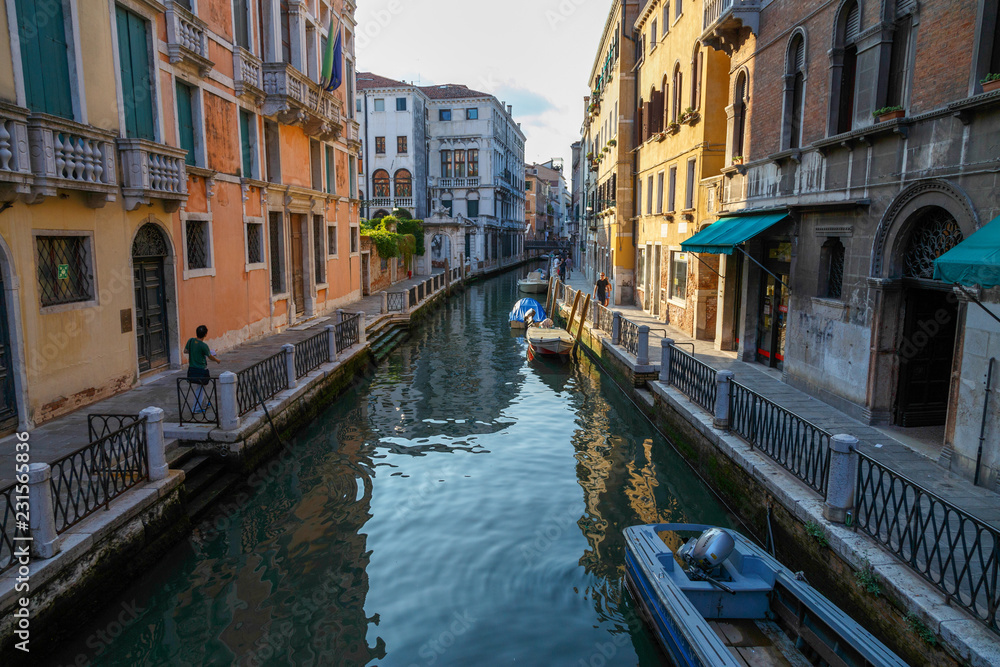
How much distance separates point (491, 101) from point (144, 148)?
42501 millimetres

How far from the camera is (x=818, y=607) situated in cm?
456

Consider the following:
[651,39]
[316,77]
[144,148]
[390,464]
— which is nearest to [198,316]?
[144,148]

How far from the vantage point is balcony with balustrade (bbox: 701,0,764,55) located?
11.5 meters

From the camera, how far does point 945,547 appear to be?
510 centimetres

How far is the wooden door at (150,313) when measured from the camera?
1070cm

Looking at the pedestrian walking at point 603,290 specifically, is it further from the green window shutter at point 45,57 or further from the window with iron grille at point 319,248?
the green window shutter at point 45,57

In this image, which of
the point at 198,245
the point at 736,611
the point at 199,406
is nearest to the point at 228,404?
the point at 199,406

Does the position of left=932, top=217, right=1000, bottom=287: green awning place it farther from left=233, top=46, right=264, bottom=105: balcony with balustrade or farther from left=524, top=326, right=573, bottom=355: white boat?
left=233, top=46, right=264, bottom=105: balcony with balustrade

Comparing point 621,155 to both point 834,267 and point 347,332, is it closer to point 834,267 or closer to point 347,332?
point 347,332

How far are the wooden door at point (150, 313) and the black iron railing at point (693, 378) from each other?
9116 mm

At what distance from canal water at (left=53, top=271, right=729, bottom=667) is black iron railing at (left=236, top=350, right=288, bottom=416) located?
945 mm

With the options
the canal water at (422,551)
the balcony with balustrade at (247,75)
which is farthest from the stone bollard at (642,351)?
the balcony with balustrade at (247,75)

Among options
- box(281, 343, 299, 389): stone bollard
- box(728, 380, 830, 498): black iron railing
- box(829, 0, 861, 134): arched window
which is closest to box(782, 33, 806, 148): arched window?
box(829, 0, 861, 134): arched window

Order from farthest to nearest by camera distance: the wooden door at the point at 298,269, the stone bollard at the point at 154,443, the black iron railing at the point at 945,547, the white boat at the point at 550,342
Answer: the wooden door at the point at 298,269 → the white boat at the point at 550,342 → the stone bollard at the point at 154,443 → the black iron railing at the point at 945,547
